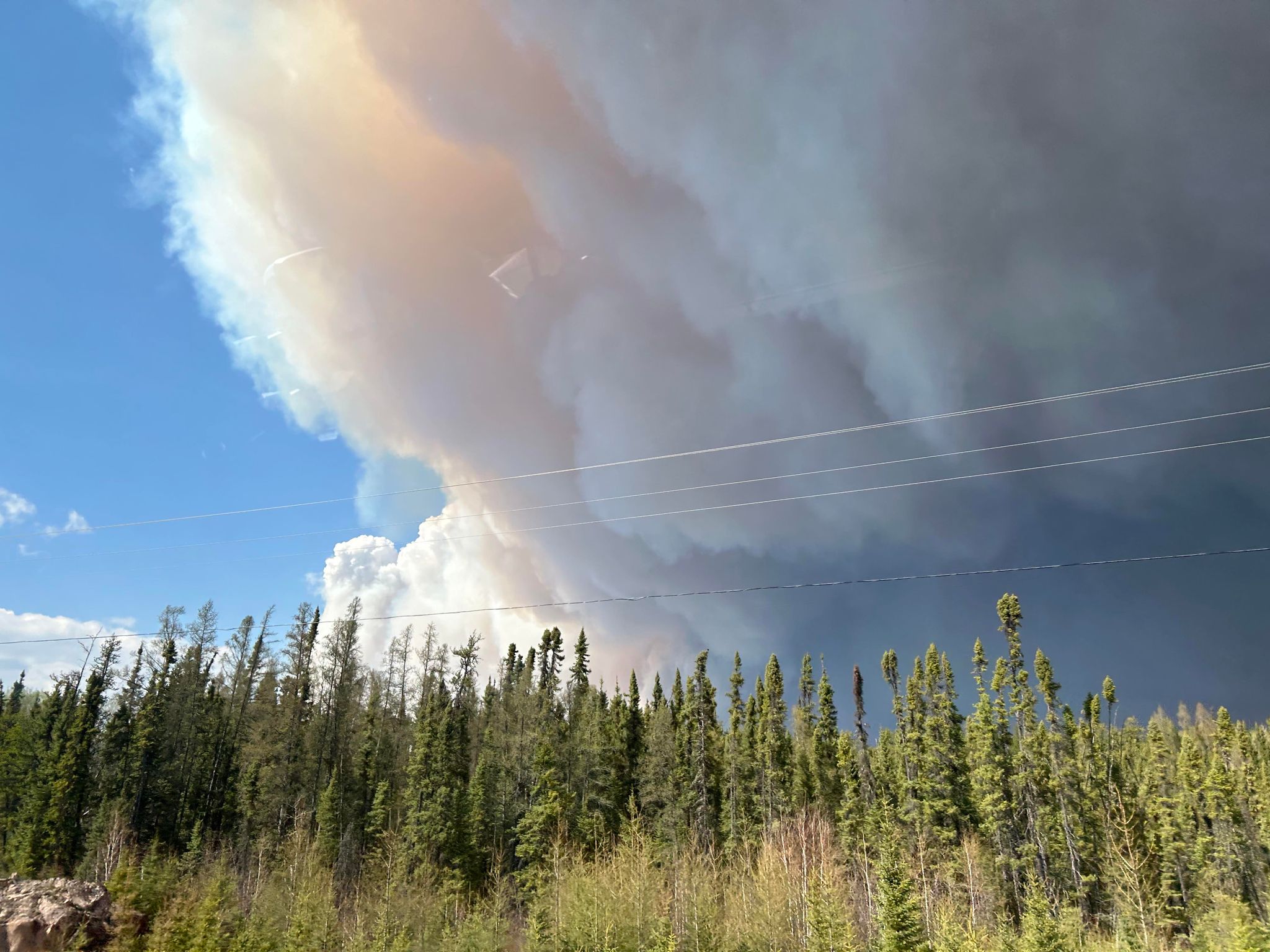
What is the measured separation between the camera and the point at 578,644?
91875 millimetres

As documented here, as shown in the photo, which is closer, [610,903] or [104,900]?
[610,903]

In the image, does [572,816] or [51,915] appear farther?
[572,816]

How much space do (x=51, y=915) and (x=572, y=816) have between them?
33.0 m

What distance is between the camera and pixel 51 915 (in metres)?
33.7

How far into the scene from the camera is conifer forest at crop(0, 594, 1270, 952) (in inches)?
1363

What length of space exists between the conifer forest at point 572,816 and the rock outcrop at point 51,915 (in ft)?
4.58

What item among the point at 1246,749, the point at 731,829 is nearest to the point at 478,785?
the point at 731,829

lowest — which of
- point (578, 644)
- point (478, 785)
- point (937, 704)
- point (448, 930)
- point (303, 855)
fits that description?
point (448, 930)

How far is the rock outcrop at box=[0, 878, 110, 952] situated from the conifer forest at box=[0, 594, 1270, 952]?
1.40 m

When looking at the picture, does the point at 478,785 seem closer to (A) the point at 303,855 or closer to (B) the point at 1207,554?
(A) the point at 303,855

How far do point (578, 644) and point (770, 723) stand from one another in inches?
1051

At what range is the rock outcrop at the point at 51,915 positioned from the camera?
32.6 m

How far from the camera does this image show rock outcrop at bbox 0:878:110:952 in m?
32.6

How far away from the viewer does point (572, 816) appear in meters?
58.1
